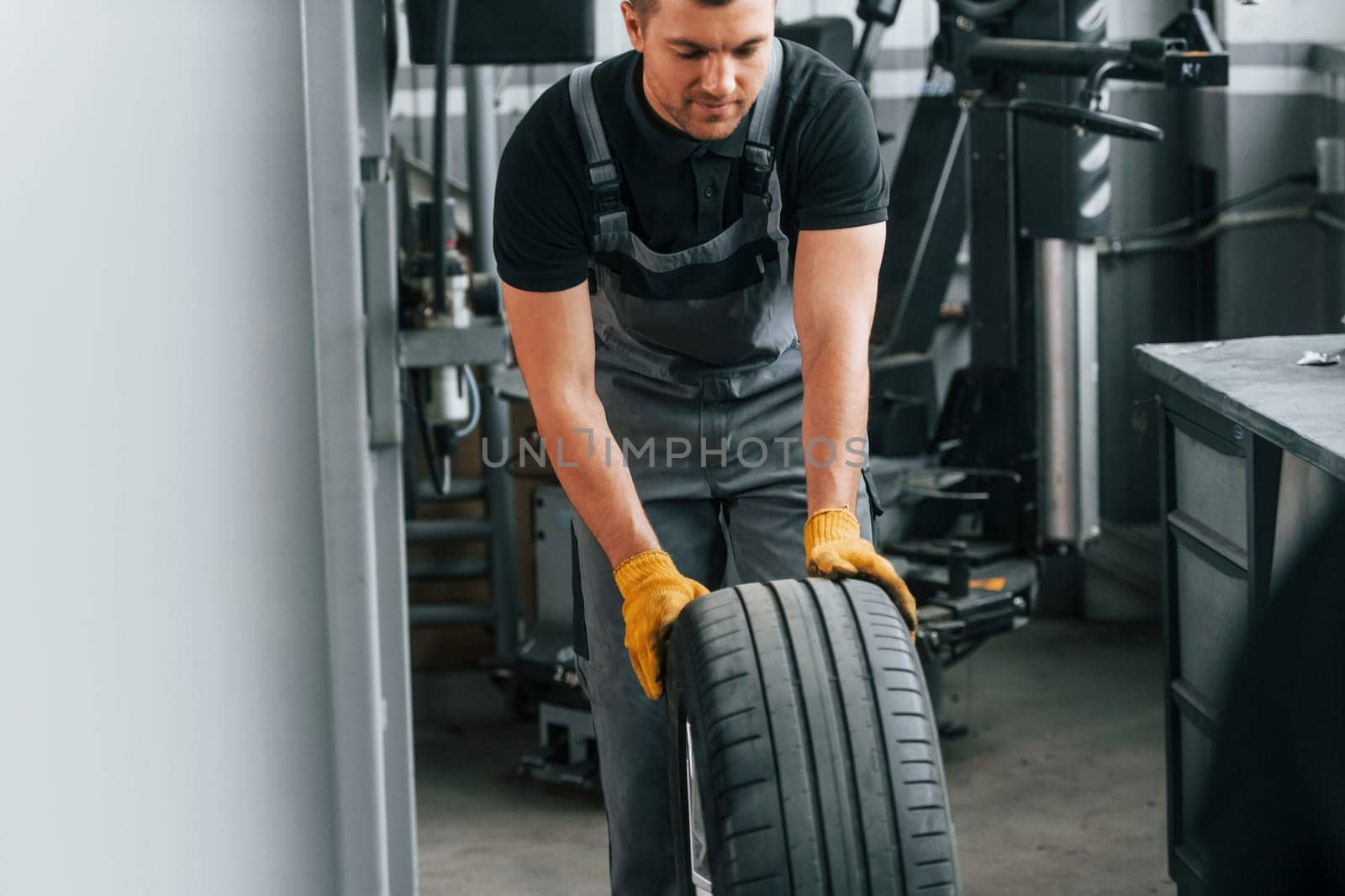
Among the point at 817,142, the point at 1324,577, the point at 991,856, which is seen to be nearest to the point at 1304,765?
the point at 1324,577

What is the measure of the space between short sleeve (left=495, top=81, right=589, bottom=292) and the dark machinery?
1.41 meters

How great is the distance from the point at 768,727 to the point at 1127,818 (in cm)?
164

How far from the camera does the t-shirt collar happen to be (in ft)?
5.23

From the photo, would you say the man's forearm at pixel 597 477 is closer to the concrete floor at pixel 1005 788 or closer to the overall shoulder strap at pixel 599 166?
the overall shoulder strap at pixel 599 166

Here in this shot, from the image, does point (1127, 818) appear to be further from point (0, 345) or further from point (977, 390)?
point (0, 345)

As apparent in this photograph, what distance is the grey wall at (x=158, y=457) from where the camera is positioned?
4.53 ft

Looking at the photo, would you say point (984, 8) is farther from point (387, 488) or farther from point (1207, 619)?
point (387, 488)

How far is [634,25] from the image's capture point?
155cm

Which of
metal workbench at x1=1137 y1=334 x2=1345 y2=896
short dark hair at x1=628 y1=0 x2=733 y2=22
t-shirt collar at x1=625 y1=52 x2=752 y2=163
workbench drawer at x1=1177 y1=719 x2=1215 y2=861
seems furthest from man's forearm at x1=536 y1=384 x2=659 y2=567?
workbench drawer at x1=1177 y1=719 x2=1215 y2=861

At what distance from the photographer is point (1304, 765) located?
199 cm

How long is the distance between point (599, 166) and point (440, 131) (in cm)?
69

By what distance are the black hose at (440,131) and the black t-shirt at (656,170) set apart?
499 millimetres

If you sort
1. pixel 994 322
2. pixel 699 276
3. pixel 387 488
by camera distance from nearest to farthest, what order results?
pixel 699 276 → pixel 387 488 → pixel 994 322

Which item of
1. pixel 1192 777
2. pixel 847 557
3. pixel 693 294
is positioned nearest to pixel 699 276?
pixel 693 294
